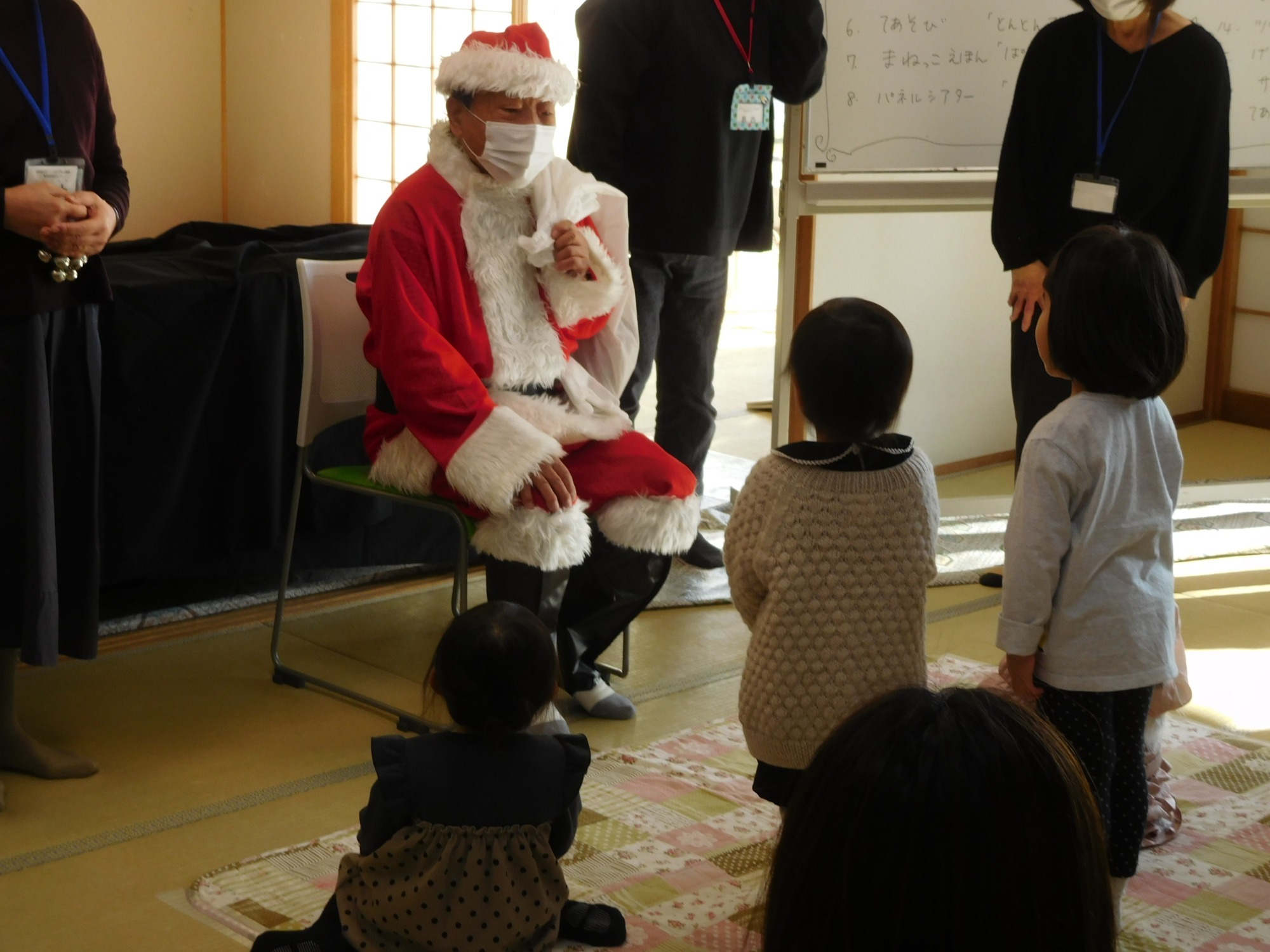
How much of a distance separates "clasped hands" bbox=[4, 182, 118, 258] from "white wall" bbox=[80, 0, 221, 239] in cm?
346

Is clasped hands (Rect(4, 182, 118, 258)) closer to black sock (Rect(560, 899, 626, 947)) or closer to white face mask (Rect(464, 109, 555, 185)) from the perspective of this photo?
white face mask (Rect(464, 109, 555, 185))

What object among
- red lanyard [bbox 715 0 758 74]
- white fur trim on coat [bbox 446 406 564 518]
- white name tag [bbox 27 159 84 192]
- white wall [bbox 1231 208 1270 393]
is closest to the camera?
white name tag [bbox 27 159 84 192]

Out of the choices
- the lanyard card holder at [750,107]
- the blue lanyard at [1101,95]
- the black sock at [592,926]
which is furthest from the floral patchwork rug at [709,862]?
the lanyard card holder at [750,107]

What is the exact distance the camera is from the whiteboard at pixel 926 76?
10.8 feet

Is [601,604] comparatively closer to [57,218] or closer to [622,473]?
[622,473]

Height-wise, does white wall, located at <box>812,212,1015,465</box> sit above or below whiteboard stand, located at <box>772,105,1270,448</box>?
below

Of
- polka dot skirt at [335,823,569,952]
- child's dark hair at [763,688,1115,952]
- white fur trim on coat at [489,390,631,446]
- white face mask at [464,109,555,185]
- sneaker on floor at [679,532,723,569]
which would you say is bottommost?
sneaker on floor at [679,532,723,569]

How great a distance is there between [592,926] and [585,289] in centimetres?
118

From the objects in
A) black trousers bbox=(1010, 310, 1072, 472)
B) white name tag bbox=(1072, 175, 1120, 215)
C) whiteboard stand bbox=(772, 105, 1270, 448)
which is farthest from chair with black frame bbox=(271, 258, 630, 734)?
white name tag bbox=(1072, 175, 1120, 215)

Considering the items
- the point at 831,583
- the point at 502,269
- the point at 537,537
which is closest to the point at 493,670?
the point at 831,583

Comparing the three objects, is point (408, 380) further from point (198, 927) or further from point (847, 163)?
point (847, 163)

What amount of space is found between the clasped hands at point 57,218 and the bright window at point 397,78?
134 inches

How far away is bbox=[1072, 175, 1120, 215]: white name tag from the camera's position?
2.60 meters

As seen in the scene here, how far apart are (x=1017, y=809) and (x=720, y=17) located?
2.76 metres
